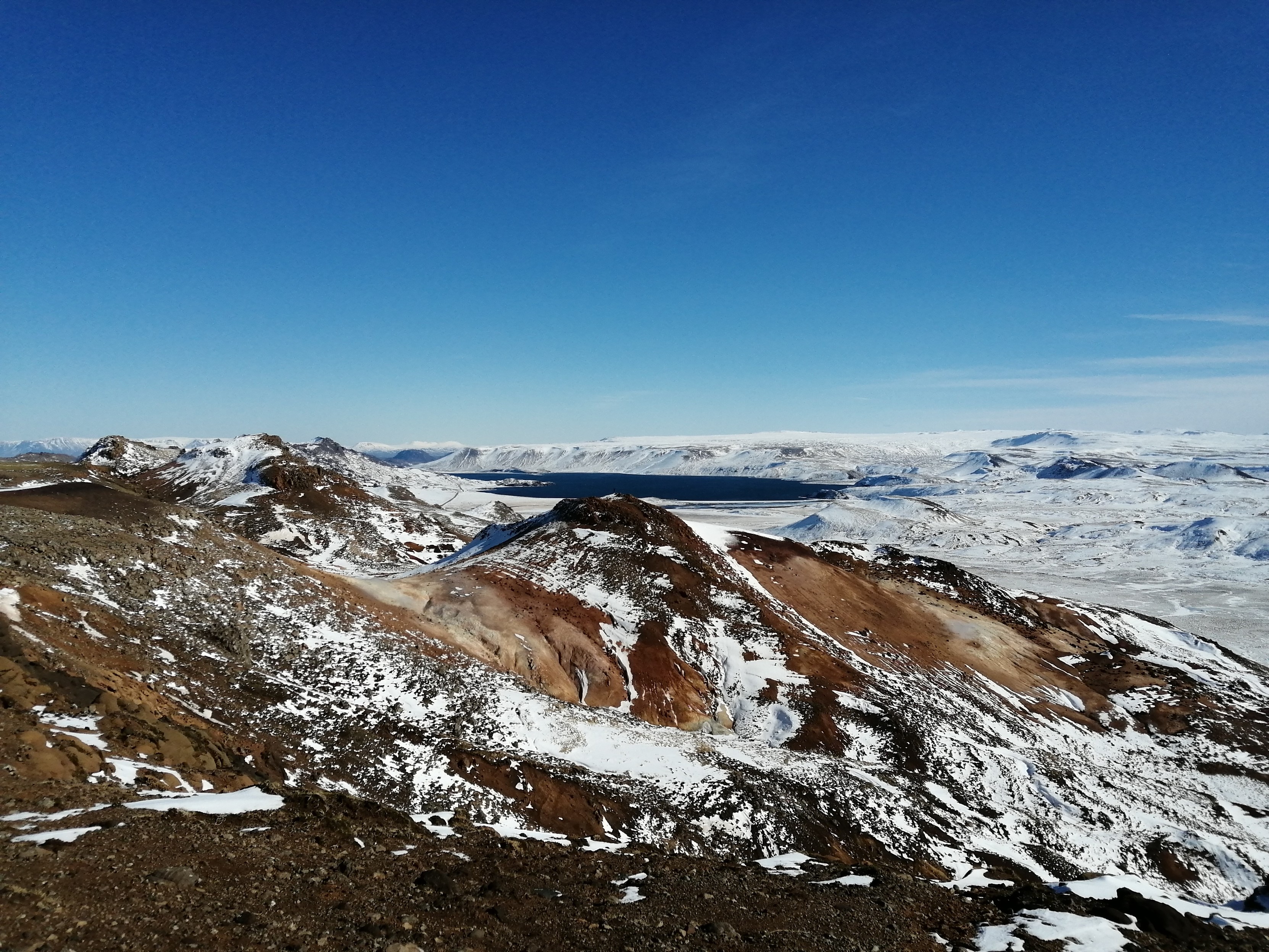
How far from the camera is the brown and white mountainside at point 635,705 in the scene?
15789 mm

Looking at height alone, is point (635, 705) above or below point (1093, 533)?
above

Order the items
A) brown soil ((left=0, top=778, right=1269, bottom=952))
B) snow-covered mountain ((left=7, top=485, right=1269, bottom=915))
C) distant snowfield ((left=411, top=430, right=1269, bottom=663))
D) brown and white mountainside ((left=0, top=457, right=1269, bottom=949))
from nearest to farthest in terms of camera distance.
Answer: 1. brown soil ((left=0, top=778, right=1269, bottom=952))
2. brown and white mountainside ((left=0, top=457, right=1269, bottom=949))
3. snow-covered mountain ((left=7, top=485, right=1269, bottom=915))
4. distant snowfield ((left=411, top=430, right=1269, bottom=663))

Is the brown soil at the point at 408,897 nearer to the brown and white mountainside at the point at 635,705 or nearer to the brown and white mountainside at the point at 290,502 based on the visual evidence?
the brown and white mountainside at the point at 635,705

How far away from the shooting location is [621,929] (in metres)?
9.92

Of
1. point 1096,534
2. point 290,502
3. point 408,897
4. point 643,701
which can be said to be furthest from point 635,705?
point 1096,534

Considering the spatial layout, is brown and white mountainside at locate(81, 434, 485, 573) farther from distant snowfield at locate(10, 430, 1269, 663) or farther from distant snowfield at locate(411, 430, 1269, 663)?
distant snowfield at locate(411, 430, 1269, 663)

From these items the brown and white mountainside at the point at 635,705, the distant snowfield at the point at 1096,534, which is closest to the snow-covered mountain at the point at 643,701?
the brown and white mountainside at the point at 635,705

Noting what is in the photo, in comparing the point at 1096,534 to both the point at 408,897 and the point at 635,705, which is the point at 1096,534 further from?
the point at 408,897

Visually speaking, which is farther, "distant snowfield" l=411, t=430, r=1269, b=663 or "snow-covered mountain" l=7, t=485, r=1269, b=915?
"distant snowfield" l=411, t=430, r=1269, b=663

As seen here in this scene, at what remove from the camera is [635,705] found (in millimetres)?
31500

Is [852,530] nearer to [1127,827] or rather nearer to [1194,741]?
[1194,741]

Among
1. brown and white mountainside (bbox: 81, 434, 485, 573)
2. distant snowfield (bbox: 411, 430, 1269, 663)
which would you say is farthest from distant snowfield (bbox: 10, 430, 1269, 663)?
brown and white mountainside (bbox: 81, 434, 485, 573)

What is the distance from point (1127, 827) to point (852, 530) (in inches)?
4200

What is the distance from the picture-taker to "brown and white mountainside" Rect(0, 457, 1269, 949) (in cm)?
1579
